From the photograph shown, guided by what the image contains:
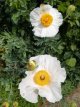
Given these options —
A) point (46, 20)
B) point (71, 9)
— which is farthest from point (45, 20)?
point (71, 9)

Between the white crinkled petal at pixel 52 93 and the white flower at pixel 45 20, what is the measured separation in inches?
18.0

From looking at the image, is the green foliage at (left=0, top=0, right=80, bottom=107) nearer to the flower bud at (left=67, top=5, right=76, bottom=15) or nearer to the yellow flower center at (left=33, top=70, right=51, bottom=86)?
the flower bud at (left=67, top=5, right=76, bottom=15)

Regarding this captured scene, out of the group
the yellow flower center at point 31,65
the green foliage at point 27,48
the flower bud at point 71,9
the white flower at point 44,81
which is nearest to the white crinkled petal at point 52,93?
the white flower at point 44,81

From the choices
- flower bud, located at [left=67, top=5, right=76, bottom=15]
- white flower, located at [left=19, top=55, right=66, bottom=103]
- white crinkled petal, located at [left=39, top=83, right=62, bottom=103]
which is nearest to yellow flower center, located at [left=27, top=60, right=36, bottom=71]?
white flower, located at [left=19, top=55, right=66, bottom=103]

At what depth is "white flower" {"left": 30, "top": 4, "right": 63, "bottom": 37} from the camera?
4211 mm

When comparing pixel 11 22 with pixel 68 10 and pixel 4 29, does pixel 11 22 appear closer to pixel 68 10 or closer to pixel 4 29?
pixel 4 29

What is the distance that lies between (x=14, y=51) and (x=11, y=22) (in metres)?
0.27

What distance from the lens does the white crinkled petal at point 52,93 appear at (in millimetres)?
3945

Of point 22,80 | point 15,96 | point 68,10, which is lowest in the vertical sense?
point 15,96

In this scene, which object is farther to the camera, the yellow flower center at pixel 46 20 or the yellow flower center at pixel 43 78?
the yellow flower center at pixel 46 20

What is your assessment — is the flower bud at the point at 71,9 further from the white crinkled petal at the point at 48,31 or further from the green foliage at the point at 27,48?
the white crinkled petal at the point at 48,31

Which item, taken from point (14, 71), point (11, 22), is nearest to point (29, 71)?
point (14, 71)

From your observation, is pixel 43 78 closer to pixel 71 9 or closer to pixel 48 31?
pixel 48 31

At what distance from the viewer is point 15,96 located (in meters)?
4.27
